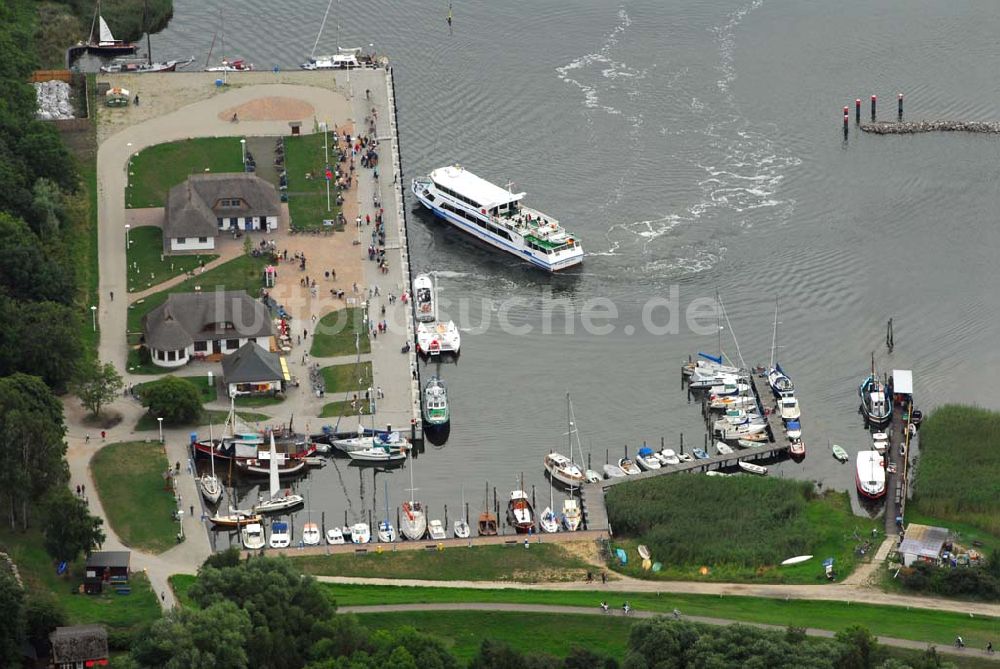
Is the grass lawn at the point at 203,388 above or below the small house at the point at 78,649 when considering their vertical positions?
above

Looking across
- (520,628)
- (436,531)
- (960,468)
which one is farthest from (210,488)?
(960,468)

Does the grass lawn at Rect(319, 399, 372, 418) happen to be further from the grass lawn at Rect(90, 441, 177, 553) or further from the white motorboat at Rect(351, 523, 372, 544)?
the white motorboat at Rect(351, 523, 372, 544)

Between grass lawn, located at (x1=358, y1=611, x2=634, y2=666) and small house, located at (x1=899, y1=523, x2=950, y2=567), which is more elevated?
small house, located at (x1=899, y1=523, x2=950, y2=567)

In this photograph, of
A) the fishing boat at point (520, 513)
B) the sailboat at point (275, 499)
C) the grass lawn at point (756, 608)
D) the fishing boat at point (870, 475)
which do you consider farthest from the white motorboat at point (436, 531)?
Result: the fishing boat at point (870, 475)

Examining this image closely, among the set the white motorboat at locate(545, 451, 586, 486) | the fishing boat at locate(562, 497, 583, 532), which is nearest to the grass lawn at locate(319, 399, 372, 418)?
the white motorboat at locate(545, 451, 586, 486)

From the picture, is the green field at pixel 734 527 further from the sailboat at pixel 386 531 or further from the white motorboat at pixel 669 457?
the sailboat at pixel 386 531

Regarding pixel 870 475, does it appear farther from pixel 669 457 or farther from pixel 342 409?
pixel 342 409
